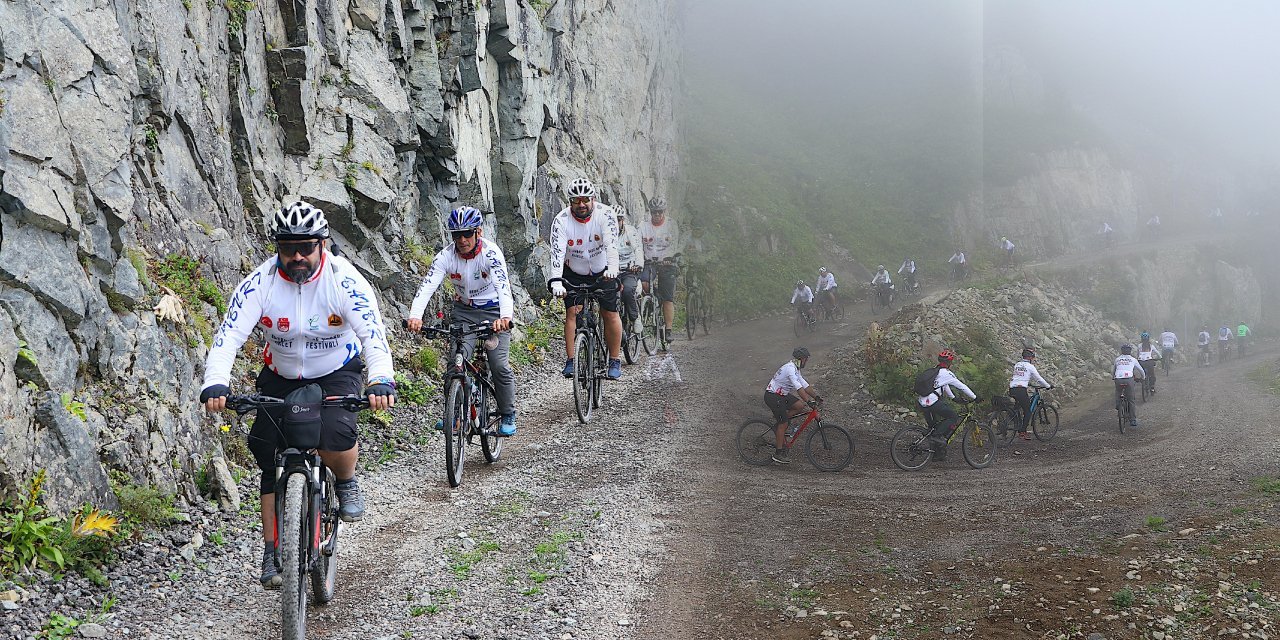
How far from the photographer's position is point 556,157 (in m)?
25.1

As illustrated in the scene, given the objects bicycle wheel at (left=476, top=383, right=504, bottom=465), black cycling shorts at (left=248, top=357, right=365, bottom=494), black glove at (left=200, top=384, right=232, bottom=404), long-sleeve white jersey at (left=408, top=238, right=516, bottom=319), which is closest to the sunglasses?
black cycling shorts at (left=248, top=357, right=365, bottom=494)

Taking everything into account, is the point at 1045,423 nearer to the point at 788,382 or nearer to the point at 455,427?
the point at 788,382

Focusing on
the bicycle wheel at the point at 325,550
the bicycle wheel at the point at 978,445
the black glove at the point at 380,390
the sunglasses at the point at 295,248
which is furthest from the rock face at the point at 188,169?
the bicycle wheel at the point at 978,445

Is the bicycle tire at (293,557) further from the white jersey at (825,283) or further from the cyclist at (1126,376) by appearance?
the white jersey at (825,283)

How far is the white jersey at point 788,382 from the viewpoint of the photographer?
13.7 meters

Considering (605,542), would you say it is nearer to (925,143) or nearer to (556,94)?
(556,94)

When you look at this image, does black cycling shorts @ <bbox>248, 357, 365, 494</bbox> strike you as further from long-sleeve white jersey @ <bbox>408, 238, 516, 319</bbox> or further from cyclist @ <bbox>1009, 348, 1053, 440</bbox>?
cyclist @ <bbox>1009, 348, 1053, 440</bbox>

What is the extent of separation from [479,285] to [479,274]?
0.12 meters

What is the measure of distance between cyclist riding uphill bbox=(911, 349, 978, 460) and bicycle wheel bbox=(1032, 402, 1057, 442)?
418cm

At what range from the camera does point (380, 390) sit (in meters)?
4.88

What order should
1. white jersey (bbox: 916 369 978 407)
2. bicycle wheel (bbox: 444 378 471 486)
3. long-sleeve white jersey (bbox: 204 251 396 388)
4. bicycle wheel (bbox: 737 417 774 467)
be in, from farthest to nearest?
white jersey (bbox: 916 369 978 407) → bicycle wheel (bbox: 737 417 774 467) → bicycle wheel (bbox: 444 378 471 486) → long-sleeve white jersey (bbox: 204 251 396 388)

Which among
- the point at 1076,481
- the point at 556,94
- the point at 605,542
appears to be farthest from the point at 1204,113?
the point at 605,542

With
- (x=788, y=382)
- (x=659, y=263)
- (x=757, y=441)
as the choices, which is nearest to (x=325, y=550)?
(x=757, y=441)

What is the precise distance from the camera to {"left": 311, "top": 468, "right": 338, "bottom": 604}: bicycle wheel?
207 inches
